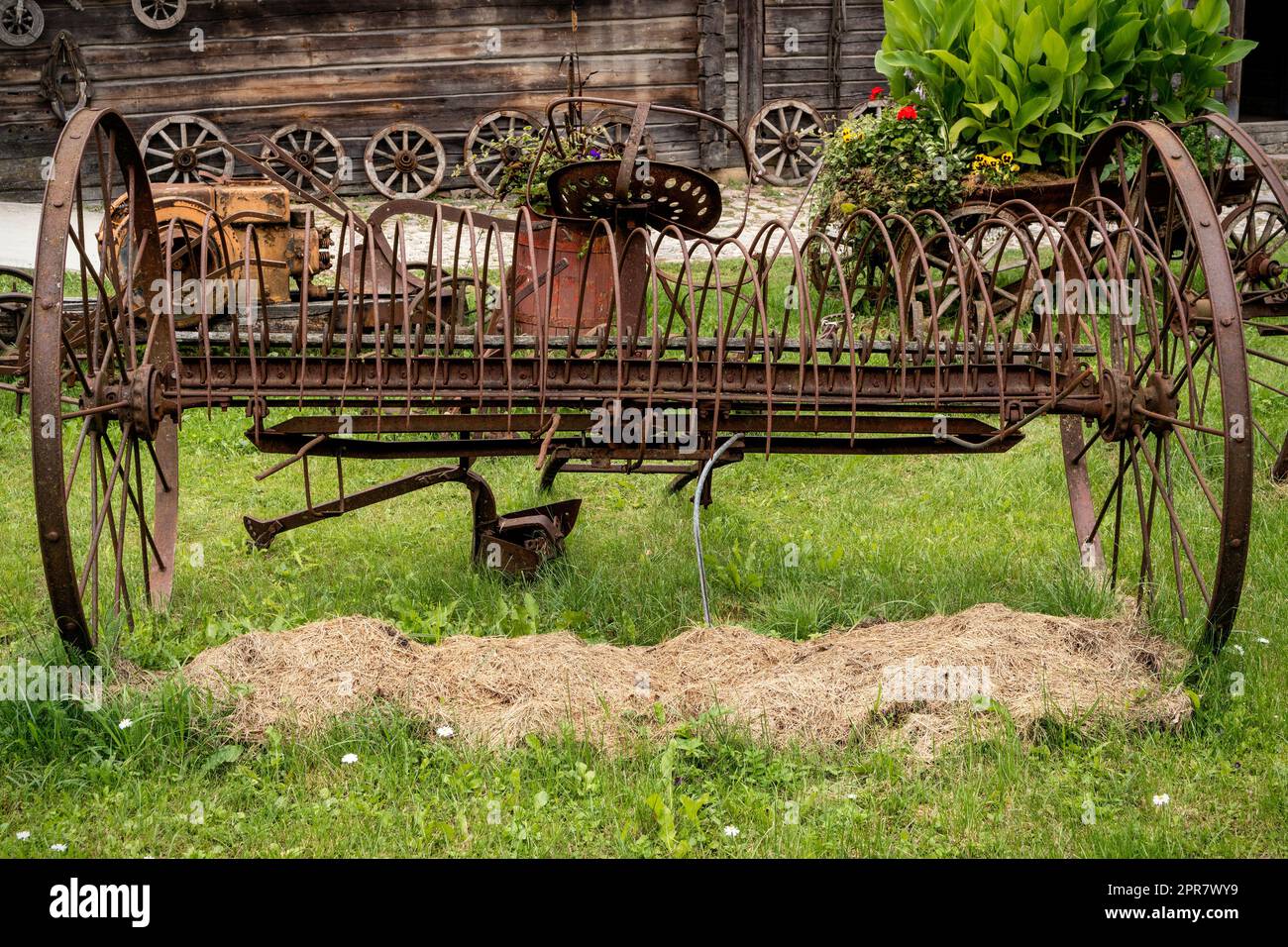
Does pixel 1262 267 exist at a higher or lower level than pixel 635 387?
higher

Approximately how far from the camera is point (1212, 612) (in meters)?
3.51

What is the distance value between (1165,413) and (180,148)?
11.3 meters

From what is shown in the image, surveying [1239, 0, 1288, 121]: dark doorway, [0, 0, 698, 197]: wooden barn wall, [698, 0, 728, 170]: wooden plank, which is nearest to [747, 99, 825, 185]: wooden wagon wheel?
[698, 0, 728, 170]: wooden plank

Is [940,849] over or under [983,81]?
under

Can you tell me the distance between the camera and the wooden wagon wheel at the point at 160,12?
500 inches

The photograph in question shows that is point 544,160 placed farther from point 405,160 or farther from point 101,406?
point 405,160

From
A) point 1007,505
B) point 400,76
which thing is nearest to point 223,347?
point 1007,505

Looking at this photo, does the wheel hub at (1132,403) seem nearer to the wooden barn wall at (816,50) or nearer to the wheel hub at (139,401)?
the wheel hub at (139,401)

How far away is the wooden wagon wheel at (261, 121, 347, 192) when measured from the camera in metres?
12.9

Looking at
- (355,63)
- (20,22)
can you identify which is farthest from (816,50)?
(20,22)

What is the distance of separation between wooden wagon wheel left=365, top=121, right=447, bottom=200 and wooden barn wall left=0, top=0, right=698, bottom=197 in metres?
0.20

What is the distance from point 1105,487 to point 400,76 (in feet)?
33.1

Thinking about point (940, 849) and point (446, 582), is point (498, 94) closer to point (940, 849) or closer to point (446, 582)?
Answer: point (446, 582)

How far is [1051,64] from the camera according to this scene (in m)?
8.52
